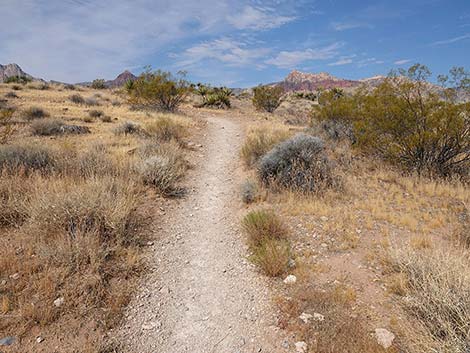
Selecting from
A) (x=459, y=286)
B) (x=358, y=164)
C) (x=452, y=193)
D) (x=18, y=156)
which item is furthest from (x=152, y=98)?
(x=459, y=286)

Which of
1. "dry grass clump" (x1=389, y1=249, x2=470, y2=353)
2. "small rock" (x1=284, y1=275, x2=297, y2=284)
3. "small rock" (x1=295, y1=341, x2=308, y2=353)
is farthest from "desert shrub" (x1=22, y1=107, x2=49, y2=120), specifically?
"dry grass clump" (x1=389, y1=249, x2=470, y2=353)

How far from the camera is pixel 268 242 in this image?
425 cm

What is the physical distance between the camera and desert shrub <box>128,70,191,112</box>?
18.0 metres

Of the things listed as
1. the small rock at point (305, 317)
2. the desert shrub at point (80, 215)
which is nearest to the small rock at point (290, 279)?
the small rock at point (305, 317)

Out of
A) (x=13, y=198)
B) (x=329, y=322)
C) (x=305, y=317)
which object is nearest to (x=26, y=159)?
(x=13, y=198)

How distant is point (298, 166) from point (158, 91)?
564 inches

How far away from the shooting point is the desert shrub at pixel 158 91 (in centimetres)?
1803

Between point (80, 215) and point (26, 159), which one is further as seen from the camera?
point (26, 159)

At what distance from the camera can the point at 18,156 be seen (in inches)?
237

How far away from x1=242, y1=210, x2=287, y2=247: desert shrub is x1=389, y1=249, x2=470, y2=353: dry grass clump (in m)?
1.84

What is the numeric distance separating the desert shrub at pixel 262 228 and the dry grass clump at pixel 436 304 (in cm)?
184

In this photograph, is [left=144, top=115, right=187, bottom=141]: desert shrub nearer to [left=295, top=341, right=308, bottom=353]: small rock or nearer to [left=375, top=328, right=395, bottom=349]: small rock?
[left=295, top=341, right=308, bottom=353]: small rock

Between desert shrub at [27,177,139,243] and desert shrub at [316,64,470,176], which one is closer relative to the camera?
desert shrub at [27,177,139,243]

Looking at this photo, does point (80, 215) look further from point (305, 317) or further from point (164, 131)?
point (164, 131)
